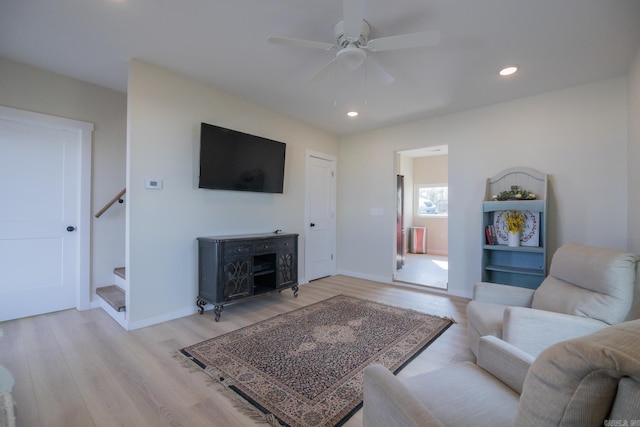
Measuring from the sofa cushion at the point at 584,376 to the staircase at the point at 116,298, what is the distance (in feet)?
10.7

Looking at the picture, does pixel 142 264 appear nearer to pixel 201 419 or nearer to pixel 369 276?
pixel 201 419

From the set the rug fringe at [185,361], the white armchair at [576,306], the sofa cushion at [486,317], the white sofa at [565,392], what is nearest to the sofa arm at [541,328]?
the white armchair at [576,306]

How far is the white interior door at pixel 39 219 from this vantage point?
2848 millimetres

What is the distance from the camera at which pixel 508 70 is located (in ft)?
9.19

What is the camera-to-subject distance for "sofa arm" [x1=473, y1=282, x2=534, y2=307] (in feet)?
7.59

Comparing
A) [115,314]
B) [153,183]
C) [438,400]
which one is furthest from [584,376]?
[115,314]

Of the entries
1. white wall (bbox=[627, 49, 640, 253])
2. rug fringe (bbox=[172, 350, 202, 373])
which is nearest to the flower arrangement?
white wall (bbox=[627, 49, 640, 253])

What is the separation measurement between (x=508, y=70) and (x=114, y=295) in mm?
4767

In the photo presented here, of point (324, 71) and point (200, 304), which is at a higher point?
point (324, 71)

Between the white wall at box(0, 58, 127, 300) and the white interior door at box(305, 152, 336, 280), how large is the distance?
2578 mm

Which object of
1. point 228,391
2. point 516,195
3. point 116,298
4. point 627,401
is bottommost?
point 228,391

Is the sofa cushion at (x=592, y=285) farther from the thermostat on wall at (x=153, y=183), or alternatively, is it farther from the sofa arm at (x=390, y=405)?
the thermostat on wall at (x=153, y=183)

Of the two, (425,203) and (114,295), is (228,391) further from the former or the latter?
(425,203)

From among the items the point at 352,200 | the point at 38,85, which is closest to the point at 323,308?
the point at 352,200
